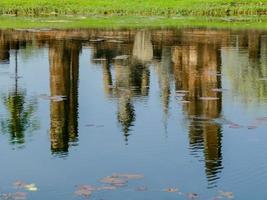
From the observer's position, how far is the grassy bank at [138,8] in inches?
2411

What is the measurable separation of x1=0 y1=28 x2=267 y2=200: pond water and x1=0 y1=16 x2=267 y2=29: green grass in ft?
48.1

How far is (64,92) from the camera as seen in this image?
22.9 m

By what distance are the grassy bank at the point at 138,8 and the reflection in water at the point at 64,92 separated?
26152 mm

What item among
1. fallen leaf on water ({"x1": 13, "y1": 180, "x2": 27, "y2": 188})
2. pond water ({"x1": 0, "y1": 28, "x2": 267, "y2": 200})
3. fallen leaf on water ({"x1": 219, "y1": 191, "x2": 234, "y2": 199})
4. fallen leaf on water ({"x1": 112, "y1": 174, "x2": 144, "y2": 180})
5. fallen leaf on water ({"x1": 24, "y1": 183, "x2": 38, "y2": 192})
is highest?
pond water ({"x1": 0, "y1": 28, "x2": 267, "y2": 200})

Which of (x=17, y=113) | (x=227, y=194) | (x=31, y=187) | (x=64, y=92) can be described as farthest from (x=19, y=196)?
(x=64, y=92)

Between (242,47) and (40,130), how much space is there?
20784 mm

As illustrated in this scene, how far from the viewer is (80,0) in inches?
2675

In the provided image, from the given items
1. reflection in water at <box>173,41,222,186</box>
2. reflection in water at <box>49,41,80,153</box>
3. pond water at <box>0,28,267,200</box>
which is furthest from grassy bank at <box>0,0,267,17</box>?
pond water at <box>0,28,267,200</box>

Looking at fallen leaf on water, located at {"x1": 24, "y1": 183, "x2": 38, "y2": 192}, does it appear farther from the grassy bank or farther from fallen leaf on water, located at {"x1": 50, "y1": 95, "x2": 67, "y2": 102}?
the grassy bank

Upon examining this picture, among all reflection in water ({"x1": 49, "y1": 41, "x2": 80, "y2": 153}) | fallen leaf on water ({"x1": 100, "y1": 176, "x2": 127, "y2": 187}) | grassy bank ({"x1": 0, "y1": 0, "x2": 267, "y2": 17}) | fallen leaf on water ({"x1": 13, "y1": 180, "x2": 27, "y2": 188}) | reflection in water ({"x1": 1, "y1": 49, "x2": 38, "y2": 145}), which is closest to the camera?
fallen leaf on water ({"x1": 13, "y1": 180, "x2": 27, "y2": 188})

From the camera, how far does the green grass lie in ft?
160

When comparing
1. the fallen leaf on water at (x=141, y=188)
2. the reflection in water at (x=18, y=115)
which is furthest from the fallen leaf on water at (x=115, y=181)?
the reflection in water at (x=18, y=115)

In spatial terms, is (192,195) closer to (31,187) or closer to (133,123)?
(31,187)

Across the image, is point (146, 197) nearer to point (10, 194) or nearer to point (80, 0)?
point (10, 194)
